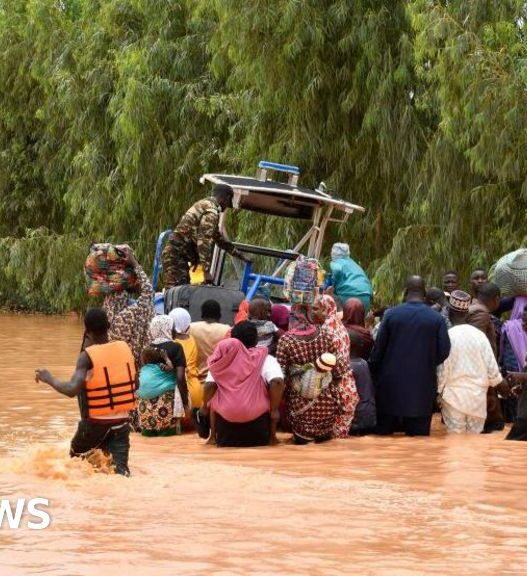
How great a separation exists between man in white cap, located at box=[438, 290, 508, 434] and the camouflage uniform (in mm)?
2899

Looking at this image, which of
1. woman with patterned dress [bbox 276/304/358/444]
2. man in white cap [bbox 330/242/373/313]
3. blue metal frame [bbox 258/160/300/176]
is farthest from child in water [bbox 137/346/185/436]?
blue metal frame [bbox 258/160/300/176]

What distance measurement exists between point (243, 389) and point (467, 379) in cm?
226

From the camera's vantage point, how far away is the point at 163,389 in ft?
44.4

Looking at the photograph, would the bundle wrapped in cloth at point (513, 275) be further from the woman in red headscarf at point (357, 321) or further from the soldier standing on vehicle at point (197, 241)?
the soldier standing on vehicle at point (197, 241)

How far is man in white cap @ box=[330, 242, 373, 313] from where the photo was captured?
52.7 ft

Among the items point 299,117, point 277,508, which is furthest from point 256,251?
point 299,117

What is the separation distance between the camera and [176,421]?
1381 cm

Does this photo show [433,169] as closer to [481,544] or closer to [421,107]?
[421,107]

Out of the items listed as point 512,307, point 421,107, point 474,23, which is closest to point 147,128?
point 421,107

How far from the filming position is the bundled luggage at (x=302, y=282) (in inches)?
521

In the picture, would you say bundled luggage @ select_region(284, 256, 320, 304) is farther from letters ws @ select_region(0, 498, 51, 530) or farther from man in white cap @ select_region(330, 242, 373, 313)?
letters ws @ select_region(0, 498, 51, 530)

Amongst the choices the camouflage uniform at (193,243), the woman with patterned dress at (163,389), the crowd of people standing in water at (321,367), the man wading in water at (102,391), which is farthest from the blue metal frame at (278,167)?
the man wading in water at (102,391)

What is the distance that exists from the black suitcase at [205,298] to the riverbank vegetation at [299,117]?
19.2ft

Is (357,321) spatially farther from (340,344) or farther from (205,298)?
(205,298)
